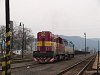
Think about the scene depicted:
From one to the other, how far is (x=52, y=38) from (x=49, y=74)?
19.5 metres

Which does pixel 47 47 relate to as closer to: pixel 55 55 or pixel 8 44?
pixel 55 55

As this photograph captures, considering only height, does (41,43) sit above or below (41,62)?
above

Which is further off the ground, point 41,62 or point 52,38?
point 52,38

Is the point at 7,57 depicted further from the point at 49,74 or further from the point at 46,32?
the point at 46,32

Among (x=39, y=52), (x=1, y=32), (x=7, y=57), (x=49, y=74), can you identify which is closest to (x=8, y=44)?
(x=7, y=57)

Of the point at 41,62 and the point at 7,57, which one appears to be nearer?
the point at 7,57

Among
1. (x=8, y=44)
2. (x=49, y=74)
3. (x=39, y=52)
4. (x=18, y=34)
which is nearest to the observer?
(x=8, y=44)

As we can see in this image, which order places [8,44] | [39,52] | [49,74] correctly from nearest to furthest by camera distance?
[8,44] < [49,74] < [39,52]

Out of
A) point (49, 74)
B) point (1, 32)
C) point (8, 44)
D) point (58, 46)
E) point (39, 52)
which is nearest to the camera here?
point (8, 44)

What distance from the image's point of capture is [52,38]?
44.3 m

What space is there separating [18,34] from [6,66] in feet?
322

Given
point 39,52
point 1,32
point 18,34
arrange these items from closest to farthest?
1. point 39,52
2. point 1,32
3. point 18,34

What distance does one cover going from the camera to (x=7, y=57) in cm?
1293

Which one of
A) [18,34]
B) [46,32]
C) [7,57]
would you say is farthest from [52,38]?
[18,34]
